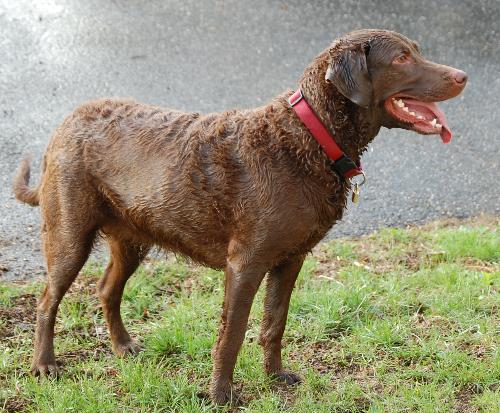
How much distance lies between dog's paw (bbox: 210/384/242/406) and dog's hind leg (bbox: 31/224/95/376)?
0.91 meters

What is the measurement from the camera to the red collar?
3791mm

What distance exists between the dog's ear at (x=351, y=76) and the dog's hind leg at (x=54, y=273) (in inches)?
59.8

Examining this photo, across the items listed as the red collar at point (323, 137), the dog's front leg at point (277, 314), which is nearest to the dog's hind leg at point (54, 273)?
the dog's front leg at point (277, 314)

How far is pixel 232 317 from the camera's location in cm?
394

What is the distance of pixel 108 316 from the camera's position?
4.67 metres

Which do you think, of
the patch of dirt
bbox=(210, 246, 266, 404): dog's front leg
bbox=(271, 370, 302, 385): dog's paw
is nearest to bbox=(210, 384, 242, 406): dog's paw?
bbox=(210, 246, 266, 404): dog's front leg

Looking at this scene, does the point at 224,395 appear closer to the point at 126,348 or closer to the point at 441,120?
the point at 126,348

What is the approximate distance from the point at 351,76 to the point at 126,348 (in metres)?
2.02

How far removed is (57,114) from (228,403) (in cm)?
413

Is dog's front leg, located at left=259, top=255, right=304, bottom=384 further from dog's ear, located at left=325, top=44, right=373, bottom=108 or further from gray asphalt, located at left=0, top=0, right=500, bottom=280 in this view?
gray asphalt, located at left=0, top=0, right=500, bottom=280

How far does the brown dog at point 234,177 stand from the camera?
3.78 metres

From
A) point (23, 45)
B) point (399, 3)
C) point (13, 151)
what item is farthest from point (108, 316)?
point (399, 3)

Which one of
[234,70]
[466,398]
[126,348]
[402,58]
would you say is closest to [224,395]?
[126,348]

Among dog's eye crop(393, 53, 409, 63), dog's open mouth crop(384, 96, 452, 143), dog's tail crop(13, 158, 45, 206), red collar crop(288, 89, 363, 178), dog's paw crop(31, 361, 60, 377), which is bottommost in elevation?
dog's paw crop(31, 361, 60, 377)
